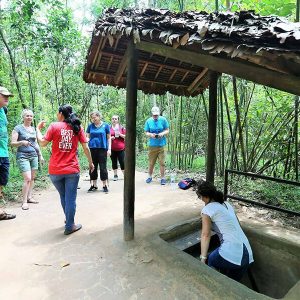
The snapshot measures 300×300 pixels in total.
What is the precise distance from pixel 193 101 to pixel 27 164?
549cm

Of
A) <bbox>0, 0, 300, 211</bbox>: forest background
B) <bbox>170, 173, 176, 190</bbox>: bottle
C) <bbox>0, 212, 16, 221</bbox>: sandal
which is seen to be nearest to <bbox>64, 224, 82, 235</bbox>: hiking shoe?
<bbox>0, 212, 16, 221</bbox>: sandal

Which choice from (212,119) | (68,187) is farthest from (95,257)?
(212,119)

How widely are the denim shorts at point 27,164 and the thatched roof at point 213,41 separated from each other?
1925 millimetres

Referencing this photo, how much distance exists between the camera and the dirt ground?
264 centimetres

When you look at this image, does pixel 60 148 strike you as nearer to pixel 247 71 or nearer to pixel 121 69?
pixel 121 69

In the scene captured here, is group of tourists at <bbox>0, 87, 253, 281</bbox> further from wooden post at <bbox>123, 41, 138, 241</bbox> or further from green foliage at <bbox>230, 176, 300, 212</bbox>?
green foliage at <bbox>230, 176, 300, 212</bbox>

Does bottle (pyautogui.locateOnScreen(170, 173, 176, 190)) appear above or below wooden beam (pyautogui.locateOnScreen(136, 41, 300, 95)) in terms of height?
below

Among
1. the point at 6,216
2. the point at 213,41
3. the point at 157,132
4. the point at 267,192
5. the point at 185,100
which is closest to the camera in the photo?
the point at 213,41

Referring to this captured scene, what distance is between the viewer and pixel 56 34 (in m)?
6.93

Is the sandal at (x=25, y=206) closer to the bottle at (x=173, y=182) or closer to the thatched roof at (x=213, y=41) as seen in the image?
the thatched roof at (x=213, y=41)

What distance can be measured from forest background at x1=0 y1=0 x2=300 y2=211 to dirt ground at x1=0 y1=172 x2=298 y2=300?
144cm

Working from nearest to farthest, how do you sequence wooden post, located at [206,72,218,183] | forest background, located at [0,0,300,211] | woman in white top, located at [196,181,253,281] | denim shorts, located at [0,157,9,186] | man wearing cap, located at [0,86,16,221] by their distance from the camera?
1. woman in white top, located at [196,181,253,281]
2. man wearing cap, located at [0,86,16,221]
3. denim shorts, located at [0,157,9,186]
4. wooden post, located at [206,72,218,183]
5. forest background, located at [0,0,300,211]

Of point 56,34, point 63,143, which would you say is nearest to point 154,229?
point 63,143

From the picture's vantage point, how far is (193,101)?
8727mm
